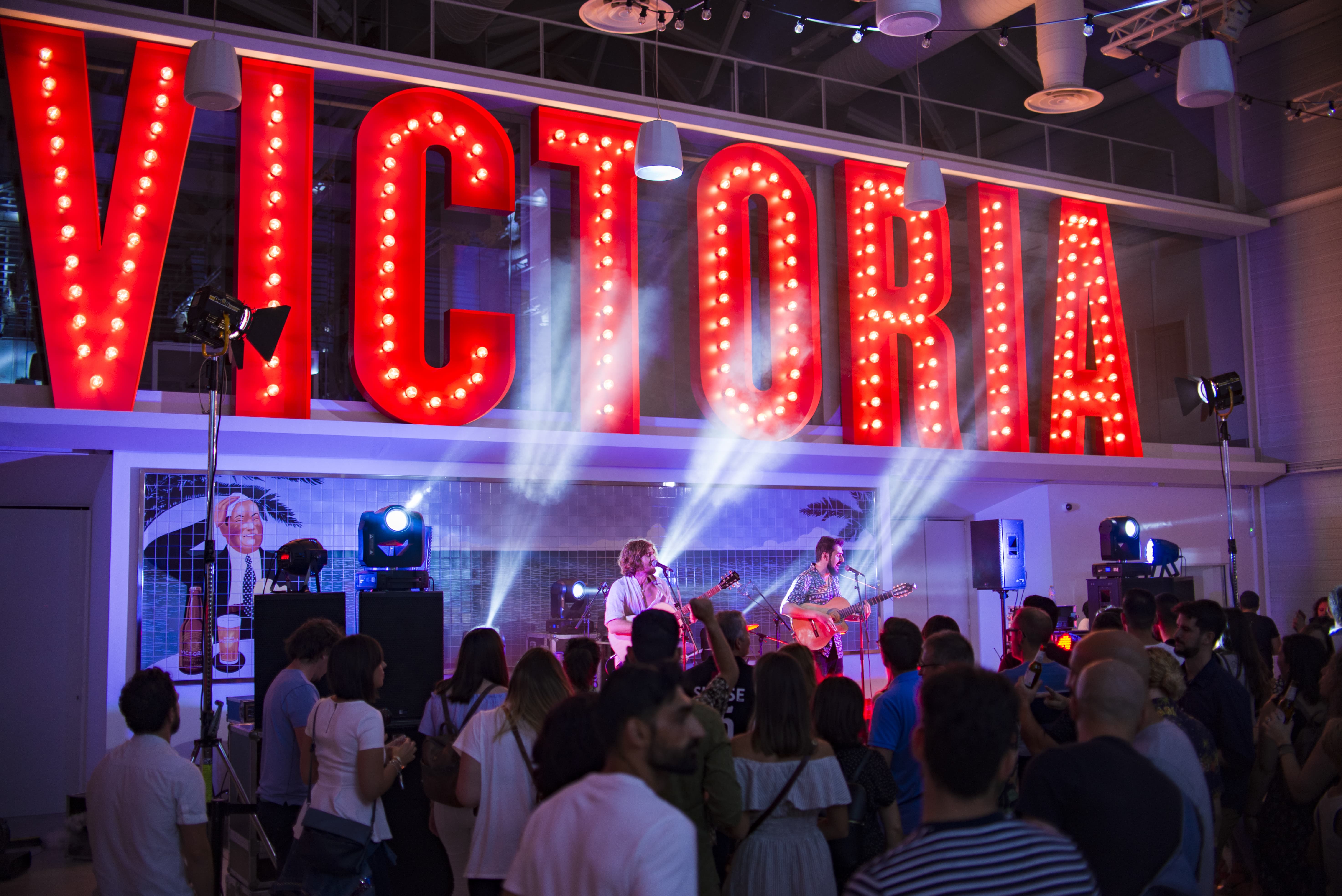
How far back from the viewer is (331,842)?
3.68m

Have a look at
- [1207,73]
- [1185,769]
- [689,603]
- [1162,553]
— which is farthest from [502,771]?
[1162,553]

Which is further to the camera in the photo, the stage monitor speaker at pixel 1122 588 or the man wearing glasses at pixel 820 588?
the stage monitor speaker at pixel 1122 588

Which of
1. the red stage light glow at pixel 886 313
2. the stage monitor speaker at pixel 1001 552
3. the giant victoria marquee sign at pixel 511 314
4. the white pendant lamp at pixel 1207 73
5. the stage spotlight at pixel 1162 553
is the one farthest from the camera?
the stage monitor speaker at pixel 1001 552

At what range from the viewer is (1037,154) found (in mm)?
14250

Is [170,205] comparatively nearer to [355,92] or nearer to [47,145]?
[47,145]

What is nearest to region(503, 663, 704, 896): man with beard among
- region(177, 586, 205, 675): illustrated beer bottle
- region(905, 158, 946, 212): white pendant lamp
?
Answer: region(177, 586, 205, 675): illustrated beer bottle

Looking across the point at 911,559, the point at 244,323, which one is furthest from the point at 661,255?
the point at 244,323

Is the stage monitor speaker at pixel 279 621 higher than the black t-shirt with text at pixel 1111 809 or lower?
higher

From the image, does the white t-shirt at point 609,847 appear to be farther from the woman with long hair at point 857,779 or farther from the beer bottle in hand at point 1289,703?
the beer bottle in hand at point 1289,703

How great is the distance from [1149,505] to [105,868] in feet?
36.6

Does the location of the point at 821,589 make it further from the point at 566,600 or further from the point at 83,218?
the point at 83,218

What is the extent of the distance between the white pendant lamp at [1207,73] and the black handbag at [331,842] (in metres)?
6.00

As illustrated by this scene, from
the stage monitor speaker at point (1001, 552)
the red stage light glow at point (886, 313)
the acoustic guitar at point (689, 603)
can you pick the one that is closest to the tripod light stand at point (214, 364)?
the acoustic guitar at point (689, 603)

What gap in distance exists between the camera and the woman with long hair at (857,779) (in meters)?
3.53
